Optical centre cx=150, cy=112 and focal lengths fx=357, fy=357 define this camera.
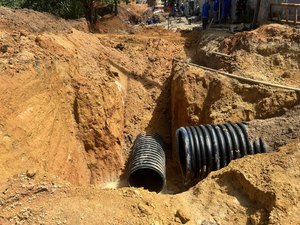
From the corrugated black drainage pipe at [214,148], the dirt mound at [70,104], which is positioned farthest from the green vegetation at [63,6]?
the corrugated black drainage pipe at [214,148]

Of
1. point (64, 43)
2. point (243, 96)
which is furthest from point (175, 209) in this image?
point (64, 43)

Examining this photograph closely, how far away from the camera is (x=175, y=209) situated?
21.0 ft

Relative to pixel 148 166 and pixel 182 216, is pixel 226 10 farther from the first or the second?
pixel 182 216

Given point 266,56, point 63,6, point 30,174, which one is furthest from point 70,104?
point 63,6

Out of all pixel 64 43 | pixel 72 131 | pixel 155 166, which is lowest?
pixel 155 166

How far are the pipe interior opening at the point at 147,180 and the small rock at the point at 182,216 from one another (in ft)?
15.2

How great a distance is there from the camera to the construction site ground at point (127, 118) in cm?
629

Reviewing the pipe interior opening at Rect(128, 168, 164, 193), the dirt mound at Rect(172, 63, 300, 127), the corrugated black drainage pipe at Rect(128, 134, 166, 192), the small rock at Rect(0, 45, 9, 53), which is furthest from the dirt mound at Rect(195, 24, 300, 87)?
the small rock at Rect(0, 45, 9, 53)

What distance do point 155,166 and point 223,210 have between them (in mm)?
4230

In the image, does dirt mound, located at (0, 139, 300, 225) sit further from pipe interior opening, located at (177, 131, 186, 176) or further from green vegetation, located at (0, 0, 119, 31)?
green vegetation, located at (0, 0, 119, 31)

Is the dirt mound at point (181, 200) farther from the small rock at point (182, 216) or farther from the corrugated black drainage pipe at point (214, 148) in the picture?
the corrugated black drainage pipe at point (214, 148)

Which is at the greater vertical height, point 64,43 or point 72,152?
point 64,43

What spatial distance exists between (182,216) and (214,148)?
332 cm

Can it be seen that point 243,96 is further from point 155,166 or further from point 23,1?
point 23,1
